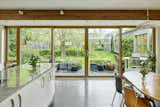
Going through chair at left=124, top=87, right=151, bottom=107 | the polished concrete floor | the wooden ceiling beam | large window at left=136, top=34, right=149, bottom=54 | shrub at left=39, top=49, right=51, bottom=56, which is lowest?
the polished concrete floor

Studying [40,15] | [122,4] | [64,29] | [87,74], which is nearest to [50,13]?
[40,15]

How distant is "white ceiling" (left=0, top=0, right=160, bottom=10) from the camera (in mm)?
4914

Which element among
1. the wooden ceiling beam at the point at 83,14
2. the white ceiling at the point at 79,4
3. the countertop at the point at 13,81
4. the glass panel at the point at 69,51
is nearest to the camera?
the countertop at the point at 13,81

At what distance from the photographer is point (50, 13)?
19.2 ft

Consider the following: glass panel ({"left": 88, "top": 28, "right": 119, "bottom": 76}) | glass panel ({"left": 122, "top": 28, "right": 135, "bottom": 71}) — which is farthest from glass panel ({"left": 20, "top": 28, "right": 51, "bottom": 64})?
glass panel ({"left": 122, "top": 28, "right": 135, "bottom": 71})

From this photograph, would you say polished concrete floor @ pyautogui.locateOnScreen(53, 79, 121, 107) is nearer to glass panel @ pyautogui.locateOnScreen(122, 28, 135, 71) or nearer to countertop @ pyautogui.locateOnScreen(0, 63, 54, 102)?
countertop @ pyautogui.locateOnScreen(0, 63, 54, 102)

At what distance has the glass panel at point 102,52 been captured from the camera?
9.16m

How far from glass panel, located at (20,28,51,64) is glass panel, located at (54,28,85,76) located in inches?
14.9

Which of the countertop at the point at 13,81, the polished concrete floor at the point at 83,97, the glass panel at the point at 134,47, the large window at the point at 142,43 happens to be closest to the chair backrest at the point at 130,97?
the countertop at the point at 13,81

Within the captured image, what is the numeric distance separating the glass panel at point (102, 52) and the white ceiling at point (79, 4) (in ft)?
11.8

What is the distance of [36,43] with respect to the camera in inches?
366

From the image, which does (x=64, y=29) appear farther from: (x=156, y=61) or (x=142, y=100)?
(x=142, y=100)

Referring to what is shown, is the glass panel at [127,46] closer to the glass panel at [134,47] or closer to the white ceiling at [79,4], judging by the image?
the glass panel at [134,47]

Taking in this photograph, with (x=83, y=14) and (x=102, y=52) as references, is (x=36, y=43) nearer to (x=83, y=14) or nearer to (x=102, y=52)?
(x=102, y=52)
